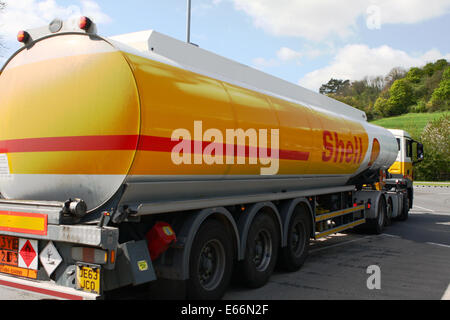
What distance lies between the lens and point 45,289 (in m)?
4.25

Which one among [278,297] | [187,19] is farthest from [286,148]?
[187,19]

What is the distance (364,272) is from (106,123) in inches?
204

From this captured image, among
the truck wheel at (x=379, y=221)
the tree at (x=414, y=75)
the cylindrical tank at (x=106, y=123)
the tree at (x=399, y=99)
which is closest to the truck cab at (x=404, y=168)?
the truck wheel at (x=379, y=221)

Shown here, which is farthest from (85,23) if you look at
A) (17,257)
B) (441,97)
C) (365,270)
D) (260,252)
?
(441,97)

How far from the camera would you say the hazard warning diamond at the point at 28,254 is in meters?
4.53

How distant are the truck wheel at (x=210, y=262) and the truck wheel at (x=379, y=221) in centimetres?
734

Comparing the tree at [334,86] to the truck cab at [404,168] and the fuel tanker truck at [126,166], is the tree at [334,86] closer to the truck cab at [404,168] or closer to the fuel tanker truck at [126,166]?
the truck cab at [404,168]

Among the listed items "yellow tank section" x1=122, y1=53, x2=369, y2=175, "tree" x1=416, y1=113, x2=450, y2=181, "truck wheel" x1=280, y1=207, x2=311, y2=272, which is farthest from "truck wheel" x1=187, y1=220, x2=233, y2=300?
"tree" x1=416, y1=113, x2=450, y2=181

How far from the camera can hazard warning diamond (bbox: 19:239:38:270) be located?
178 inches

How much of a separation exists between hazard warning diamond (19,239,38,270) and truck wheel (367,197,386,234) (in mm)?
9431

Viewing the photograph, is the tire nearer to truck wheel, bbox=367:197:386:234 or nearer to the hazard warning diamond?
truck wheel, bbox=367:197:386:234

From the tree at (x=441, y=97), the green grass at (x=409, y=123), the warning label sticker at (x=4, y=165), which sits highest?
the tree at (x=441, y=97)
